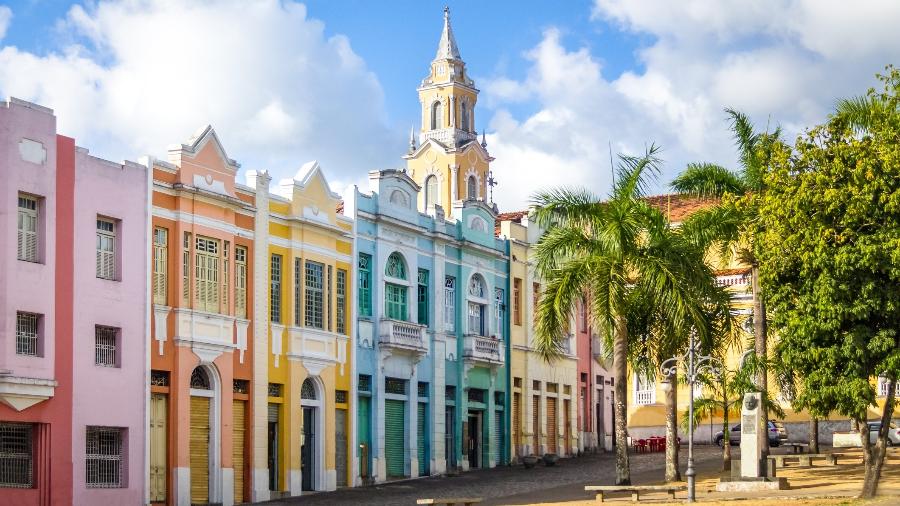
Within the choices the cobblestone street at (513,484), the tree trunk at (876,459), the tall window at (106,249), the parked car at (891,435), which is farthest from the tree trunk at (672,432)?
the parked car at (891,435)

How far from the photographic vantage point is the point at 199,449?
118 feet

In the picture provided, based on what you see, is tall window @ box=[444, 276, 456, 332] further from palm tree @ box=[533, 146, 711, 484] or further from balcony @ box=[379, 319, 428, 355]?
palm tree @ box=[533, 146, 711, 484]

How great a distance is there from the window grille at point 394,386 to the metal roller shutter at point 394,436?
0.94ft

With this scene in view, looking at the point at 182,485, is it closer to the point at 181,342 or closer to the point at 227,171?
the point at 181,342

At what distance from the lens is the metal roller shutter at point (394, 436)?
43.8m

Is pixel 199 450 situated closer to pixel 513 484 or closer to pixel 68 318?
pixel 68 318

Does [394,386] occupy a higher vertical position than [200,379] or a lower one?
lower

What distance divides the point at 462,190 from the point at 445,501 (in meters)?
41.7

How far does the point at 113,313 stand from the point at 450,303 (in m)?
16.1

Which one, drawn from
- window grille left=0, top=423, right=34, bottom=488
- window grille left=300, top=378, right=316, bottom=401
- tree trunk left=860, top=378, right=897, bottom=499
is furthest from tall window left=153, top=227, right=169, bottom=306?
tree trunk left=860, top=378, right=897, bottom=499

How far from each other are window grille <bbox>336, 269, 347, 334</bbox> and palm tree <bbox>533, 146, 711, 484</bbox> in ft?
24.9

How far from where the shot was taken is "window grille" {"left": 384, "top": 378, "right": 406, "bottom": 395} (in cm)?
4400

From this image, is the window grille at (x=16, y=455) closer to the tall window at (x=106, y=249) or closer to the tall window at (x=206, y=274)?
the tall window at (x=106, y=249)

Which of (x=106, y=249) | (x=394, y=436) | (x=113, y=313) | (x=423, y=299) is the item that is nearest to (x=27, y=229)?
(x=106, y=249)
